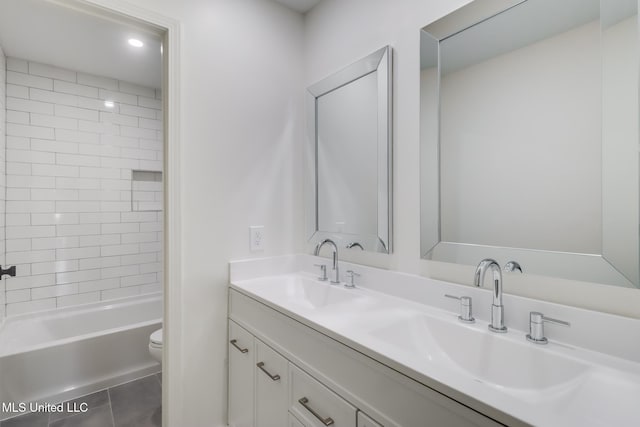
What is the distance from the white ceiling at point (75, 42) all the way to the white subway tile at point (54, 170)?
33.3 inches

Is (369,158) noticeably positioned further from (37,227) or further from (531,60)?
(37,227)

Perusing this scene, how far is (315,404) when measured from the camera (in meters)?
1.08

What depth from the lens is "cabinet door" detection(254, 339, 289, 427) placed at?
4.03 feet

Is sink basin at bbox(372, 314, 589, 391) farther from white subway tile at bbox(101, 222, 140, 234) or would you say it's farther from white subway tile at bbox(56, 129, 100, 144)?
white subway tile at bbox(56, 129, 100, 144)

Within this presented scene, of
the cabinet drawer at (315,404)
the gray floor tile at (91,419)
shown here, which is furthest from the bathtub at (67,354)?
the cabinet drawer at (315,404)

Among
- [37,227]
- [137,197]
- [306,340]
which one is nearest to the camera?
[306,340]

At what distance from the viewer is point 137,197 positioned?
10.2 feet

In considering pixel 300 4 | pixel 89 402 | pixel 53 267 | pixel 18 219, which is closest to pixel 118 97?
pixel 18 219

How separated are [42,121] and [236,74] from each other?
206cm

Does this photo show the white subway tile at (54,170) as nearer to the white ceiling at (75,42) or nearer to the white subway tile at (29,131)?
the white subway tile at (29,131)

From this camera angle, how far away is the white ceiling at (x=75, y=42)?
73.3 inches

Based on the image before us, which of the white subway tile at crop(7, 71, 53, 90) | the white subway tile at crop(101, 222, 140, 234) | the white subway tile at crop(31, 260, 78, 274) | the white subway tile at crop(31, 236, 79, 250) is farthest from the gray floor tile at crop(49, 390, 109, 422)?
the white subway tile at crop(7, 71, 53, 90)

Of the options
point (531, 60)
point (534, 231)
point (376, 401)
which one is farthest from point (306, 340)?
point (531, 60)

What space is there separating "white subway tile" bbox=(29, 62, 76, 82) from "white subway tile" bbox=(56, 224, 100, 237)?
49.7 inches
